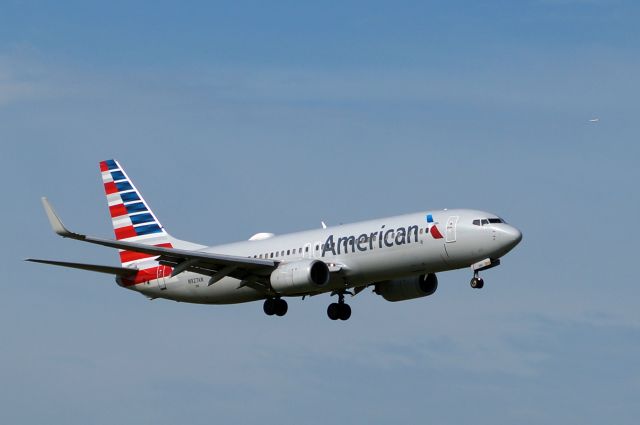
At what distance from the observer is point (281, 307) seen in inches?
2827

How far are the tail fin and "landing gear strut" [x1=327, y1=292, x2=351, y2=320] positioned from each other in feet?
34.6

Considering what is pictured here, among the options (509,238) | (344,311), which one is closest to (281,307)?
(344,311)

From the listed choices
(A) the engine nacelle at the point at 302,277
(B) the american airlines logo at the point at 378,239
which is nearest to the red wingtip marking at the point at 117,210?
(A) the engine nacelle at the point at 302,277

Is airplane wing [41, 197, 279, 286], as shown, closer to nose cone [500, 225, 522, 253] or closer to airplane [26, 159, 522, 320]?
airplane [26, 159, 522, 320]

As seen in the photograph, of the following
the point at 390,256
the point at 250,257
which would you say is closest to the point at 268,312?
the point at 250,257

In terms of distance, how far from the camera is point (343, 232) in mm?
68750

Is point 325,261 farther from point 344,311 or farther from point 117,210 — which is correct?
point 117,210

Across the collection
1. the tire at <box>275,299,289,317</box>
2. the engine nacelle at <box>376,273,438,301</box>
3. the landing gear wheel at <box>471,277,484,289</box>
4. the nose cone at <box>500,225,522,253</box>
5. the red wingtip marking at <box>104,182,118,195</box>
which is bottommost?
the landing gear wheel at <box>471,277,484,289</box>

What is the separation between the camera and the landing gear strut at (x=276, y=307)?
7181 centimetres

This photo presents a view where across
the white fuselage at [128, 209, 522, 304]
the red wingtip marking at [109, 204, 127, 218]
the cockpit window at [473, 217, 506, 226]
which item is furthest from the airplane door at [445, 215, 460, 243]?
the red wingtip marking at [109, 204, 127, 218]

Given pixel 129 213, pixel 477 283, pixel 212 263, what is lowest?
pixel 477 283

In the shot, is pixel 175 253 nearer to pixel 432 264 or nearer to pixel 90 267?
pixel 90 267

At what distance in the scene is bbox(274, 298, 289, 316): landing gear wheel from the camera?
71.8 metres

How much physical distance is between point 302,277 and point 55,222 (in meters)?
11.6
